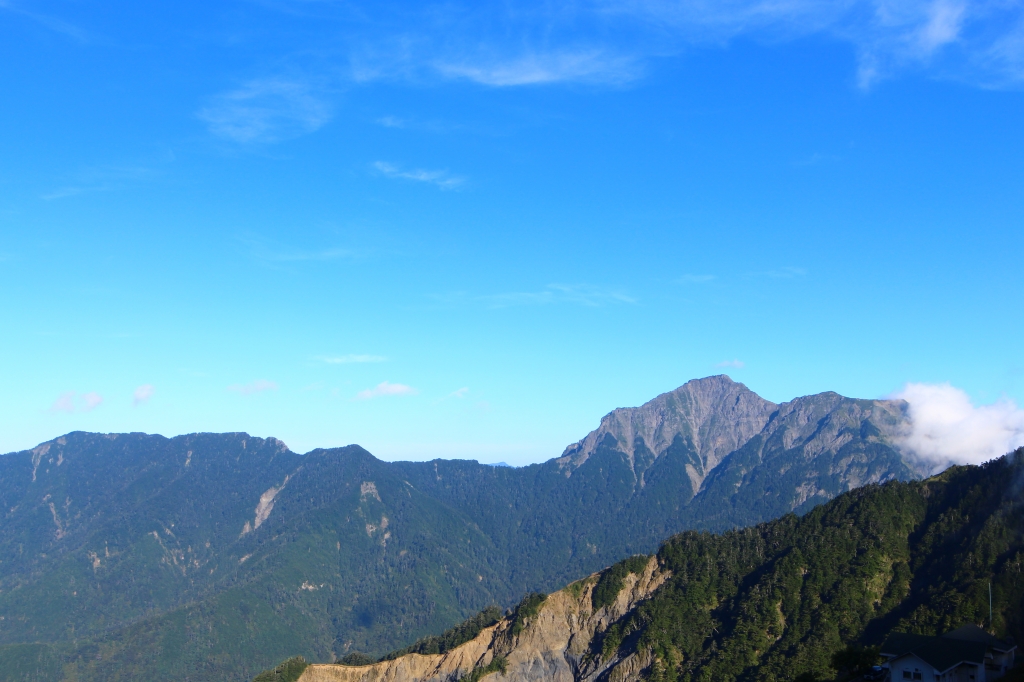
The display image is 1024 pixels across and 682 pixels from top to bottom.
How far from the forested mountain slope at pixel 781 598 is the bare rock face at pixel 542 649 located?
0.95ft

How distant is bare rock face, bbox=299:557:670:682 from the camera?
180 m

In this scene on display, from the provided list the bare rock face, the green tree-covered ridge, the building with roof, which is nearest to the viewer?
the building with roof

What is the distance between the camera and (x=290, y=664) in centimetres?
19825

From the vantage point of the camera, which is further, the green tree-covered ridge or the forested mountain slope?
the forested mountain slope

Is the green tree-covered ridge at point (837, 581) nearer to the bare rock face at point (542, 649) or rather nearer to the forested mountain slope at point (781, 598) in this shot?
the forested mountain slope at point (781, 598)

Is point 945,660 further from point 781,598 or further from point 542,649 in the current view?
point 542,649

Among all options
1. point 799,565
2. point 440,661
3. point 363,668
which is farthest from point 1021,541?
point 363,668

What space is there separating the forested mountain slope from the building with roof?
1012 inches

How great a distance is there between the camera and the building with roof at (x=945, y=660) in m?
101

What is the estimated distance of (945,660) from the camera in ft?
331

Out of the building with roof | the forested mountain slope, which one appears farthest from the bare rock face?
the building with roof

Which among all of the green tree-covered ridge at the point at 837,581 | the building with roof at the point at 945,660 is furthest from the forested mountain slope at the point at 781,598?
the building with roof at the point at 945,660

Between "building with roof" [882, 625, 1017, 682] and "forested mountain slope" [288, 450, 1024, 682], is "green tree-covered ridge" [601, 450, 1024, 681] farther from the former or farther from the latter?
"building with roof" [882, 625, 1017, 682]

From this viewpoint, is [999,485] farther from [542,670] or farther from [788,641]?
[542,670]
